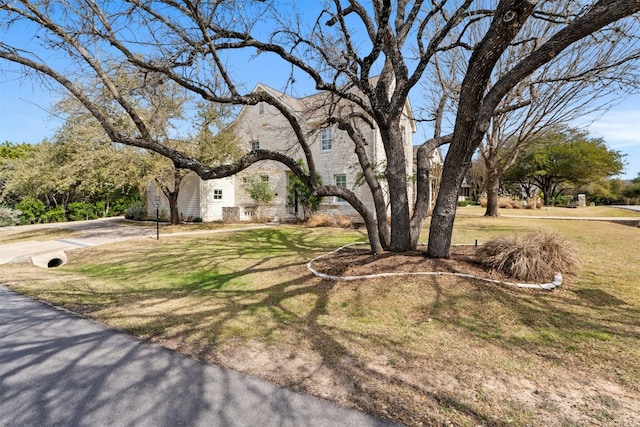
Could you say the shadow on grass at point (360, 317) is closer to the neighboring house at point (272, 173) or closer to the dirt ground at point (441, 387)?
the dirt ground at point (441, 387)

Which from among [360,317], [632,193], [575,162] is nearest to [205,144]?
[360,317]

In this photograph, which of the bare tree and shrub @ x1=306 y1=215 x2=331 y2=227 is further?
shrub @ x1=306 y1=215 x2=331 y2=227

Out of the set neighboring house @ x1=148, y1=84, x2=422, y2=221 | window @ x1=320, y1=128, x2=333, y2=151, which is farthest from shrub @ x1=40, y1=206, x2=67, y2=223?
window @ x1=320, y1=128, x2=333, y2=151

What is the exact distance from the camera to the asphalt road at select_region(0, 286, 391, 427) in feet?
7.29

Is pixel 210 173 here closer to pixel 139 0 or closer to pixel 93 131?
pixel 139 0

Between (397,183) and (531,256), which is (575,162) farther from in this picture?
(397,183)

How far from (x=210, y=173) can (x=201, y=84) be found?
1.71 metres

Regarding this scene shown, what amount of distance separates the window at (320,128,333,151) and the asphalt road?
15.5m

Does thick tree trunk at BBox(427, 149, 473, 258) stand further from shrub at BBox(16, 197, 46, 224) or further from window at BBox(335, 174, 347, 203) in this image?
shrub at BBox(16, 197, 46, 224)

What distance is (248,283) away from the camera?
598 centimetres

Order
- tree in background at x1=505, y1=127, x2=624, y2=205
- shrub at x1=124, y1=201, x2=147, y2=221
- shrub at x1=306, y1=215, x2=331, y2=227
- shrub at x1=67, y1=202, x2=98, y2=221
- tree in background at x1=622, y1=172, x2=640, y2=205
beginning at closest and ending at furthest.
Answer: shrub at x1=306, y1=215, x2=331, y2=227
shrub at x1=124, y1=201, x2=147, y2=221
shrub at x1=67, y1=202, x2=98, y2=221
tree in background at x1=505, y1=127, x2=624, y2=205
tree in background at x1=622, y1=172, x2=640, y2=205

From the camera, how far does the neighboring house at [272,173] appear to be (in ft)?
56.3

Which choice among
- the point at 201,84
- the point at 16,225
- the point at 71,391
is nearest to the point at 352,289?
the point at 71,391

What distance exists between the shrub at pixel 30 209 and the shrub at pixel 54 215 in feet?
0.85
